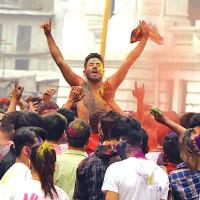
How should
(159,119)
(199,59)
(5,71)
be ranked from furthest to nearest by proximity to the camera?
(5,71) < (199,59) < (159,119)

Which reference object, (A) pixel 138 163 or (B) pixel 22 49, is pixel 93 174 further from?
(B) pixel 22 49

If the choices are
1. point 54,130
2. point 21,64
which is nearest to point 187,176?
point 54,130

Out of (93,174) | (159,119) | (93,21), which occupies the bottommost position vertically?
(93,174)

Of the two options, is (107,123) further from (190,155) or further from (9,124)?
(9,124)

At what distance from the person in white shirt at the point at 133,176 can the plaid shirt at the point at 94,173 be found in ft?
0.54

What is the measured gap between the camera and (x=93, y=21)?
815 inches

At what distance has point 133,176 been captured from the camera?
4727 millimetres

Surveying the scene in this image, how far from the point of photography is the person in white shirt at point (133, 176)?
468cm

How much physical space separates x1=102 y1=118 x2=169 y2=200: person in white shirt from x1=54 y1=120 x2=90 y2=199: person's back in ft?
2.15

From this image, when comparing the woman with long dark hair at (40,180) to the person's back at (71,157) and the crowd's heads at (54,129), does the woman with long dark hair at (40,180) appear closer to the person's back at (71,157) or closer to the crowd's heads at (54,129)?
the person's back at (71,157)

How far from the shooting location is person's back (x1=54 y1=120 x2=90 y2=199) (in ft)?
18.0

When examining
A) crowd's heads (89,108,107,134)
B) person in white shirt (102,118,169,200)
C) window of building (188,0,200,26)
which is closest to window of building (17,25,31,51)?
window of building (188,0,200,26)

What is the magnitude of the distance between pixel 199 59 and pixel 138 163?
9569 mm

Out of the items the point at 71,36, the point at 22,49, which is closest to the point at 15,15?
the point at 22,49
